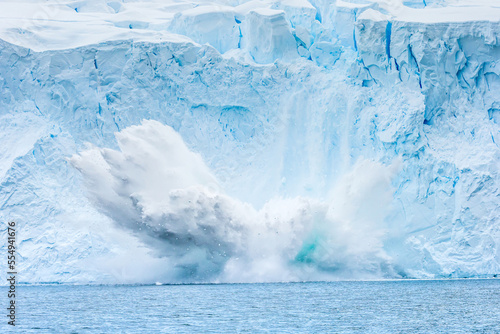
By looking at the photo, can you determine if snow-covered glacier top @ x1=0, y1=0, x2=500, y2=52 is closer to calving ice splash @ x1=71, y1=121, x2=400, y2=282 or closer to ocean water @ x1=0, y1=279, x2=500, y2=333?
calving ice splash @ x1=71, y1=121, x2=400, y2=282

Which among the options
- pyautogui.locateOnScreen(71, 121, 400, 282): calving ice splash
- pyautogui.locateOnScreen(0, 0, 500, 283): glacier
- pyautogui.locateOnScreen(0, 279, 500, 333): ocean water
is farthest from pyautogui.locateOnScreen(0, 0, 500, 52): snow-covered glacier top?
pyautogui.locateOnScreen(0, 279, 500, 333): ocean water

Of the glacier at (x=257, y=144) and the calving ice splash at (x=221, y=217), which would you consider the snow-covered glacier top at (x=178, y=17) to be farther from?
the calving ice splash at (x=221, y=217)

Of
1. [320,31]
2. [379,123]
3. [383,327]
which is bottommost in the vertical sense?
[383,327]

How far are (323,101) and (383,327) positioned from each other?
1363 cm

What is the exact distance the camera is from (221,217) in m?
27.3

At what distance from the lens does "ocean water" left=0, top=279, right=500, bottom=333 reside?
61.5 feet

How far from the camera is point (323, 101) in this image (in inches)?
1221

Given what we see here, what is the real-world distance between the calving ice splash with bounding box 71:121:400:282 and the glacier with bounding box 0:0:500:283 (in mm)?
60

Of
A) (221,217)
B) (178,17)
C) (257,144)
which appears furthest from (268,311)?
(178,17)

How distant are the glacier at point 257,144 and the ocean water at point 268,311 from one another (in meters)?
1.36

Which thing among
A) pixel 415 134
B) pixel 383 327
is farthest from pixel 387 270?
pixel 383 327

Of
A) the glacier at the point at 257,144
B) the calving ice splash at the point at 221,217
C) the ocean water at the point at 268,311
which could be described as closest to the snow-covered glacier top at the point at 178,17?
the glacier at the point at 257,144

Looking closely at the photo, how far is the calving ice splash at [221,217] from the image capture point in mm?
27359

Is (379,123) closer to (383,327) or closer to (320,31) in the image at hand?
(320,31)
